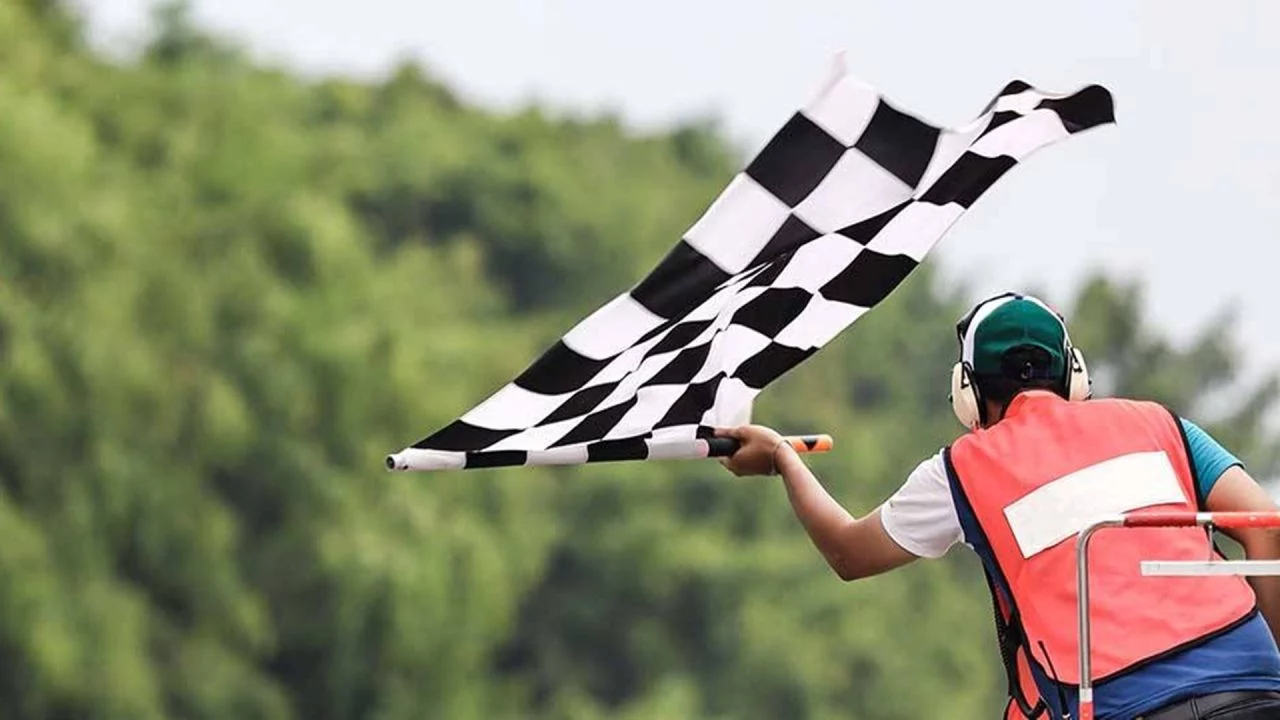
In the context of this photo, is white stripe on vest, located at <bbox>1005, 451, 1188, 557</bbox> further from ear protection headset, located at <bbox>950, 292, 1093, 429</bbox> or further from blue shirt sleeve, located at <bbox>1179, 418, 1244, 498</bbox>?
ear protection headset, located at <bbox>950, 292, 1093, 429</bbox>

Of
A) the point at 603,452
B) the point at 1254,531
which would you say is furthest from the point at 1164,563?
the point at 603,452

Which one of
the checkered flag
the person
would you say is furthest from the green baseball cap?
the checkered flag

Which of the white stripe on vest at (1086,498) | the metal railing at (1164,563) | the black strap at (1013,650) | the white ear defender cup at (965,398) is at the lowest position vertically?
the black strap at (1013,650)

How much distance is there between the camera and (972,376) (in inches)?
197

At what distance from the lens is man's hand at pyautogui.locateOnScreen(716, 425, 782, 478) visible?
5.50 m

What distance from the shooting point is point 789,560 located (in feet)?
148

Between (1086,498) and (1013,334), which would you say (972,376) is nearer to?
(1013,334)

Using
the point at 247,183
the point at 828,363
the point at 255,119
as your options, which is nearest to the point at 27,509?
the point at 247,183

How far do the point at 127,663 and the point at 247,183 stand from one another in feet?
28.1

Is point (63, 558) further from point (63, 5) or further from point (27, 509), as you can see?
point (63, 5)

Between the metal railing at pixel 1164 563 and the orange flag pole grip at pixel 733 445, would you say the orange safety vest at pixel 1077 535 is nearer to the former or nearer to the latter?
the metal railing at pixel 1164 563

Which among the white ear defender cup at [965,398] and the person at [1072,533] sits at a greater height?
the white ear defender cup at [965,398]

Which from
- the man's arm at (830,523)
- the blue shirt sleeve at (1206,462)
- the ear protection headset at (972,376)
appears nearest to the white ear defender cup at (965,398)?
the ear protection headset at (972,376)

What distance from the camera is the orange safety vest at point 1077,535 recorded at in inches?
183
